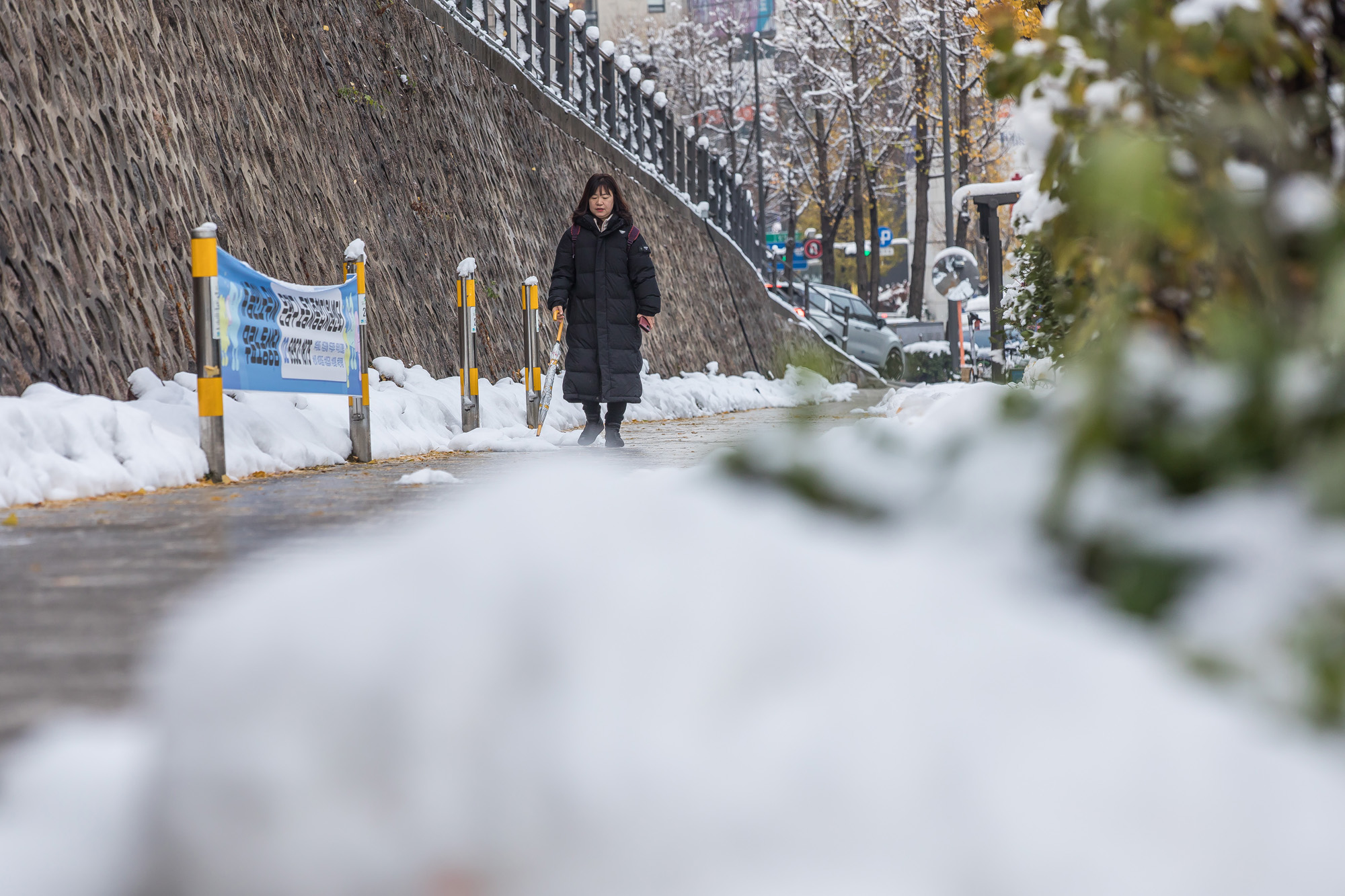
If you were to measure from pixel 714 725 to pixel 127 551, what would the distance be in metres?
3.66

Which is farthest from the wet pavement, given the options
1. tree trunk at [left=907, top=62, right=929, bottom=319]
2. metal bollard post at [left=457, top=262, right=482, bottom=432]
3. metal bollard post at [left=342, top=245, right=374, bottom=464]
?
tree trunk at [left=907, top=62, right=929, bottom=319]

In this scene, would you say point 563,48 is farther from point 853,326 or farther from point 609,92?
point 853,326

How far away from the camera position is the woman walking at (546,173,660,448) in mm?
10617

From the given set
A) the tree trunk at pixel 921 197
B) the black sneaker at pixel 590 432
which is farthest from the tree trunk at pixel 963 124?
the black sneaker at pixel 590 432

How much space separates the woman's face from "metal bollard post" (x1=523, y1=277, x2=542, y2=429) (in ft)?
6.99

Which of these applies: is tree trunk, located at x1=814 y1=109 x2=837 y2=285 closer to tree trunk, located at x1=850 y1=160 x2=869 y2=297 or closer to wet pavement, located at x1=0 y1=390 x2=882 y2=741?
tree trunk, located at x1=850 y1=160 x2=869 y2=297

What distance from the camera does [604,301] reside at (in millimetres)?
10656

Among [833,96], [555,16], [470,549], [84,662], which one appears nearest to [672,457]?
[84,662]

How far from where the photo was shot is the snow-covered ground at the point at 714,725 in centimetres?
111

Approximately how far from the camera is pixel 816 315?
3234cm

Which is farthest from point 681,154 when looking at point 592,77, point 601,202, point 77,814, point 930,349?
point 77,814

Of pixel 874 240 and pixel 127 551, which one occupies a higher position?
pixel 874 240

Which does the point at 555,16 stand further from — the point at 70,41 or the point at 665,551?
the point at 665,551

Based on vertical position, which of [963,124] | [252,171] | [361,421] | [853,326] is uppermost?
[963,124]
